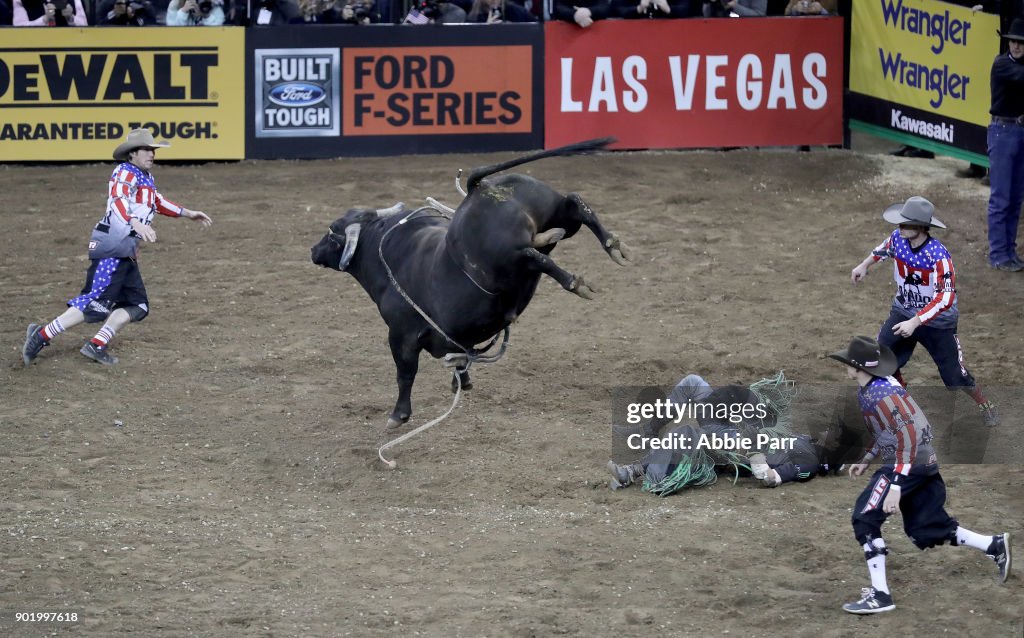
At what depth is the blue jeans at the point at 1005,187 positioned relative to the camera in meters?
14.2

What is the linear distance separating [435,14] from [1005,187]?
7.50 meters

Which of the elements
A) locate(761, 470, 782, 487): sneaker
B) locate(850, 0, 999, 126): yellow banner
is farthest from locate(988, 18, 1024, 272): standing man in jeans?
locate(761, 470, 782, 487): sneaker

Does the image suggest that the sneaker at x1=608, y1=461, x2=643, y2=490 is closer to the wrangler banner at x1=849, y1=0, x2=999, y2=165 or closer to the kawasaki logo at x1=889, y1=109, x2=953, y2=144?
the wrangler banner at x1=849, y1=0, x2=999, y2=165

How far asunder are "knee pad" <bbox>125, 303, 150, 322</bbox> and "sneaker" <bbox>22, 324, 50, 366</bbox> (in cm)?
75

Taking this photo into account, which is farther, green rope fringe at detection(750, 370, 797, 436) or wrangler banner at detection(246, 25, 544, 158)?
wrangler banner at detection(246, 25, 544, 158)

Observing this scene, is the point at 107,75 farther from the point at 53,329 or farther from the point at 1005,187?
the point at 1005,187

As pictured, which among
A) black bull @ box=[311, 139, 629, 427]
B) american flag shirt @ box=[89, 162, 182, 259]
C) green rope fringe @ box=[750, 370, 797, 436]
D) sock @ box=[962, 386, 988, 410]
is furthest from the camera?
american flag shirt @ box=[89, 162, 182, 259]

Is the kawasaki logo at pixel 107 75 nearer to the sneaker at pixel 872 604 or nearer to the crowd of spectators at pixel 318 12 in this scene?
the crowd of spectators at pixel 318 12

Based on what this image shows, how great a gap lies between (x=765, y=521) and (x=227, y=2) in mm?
11289

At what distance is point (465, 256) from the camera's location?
29.3 feet

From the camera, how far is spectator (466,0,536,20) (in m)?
18.0

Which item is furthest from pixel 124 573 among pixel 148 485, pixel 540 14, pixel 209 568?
pixel 540 14

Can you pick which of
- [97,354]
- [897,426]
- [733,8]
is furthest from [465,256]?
[733,8]

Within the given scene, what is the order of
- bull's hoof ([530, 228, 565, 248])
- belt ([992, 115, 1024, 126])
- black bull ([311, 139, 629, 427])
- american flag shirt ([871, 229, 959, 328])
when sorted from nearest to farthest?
Answer: bull's hoof ([530, 228, 565, 248]) < black bull ([311, 139, 629, 427]) < american flag shirt ([871, 229, 959, 328]) < belt ([992, 115, 1024, 126])
